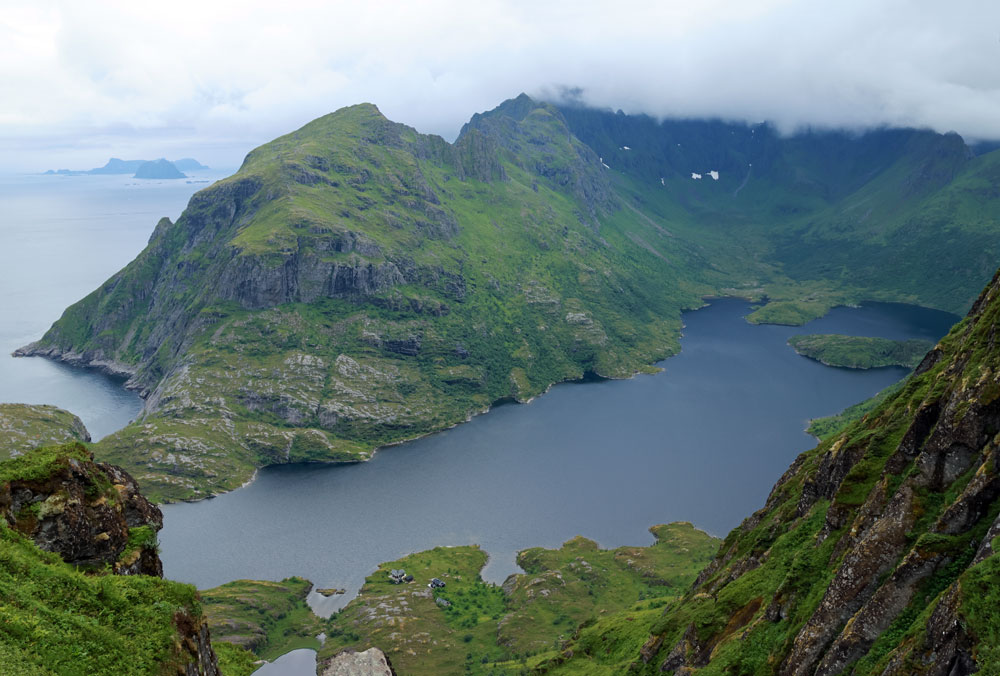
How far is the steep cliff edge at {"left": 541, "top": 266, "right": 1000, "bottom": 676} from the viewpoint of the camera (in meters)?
35.0

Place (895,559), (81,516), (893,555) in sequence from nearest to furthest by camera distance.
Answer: (81,516) < (895,559) < (893,555)

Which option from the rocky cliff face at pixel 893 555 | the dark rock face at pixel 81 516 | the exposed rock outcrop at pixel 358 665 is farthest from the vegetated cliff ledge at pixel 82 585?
the exposed rock outcrop at pixel 358 665

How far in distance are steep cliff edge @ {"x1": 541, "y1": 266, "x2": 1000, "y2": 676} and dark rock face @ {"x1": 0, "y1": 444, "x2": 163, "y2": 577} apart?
1816 inches

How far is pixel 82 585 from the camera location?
35062 mm

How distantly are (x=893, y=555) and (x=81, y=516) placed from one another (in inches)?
2061

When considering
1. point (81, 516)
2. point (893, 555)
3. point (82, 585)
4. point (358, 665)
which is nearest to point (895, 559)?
point (893, 555)

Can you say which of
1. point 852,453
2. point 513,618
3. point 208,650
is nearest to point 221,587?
point 513,618

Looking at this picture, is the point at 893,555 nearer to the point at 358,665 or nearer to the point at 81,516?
the point at 81,516

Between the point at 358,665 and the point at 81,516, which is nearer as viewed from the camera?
the point at 81,516

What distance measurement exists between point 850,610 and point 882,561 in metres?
4.03

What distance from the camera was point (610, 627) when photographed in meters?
110

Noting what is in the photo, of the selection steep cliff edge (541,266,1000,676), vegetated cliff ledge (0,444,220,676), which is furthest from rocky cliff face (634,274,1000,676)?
vegetated cliff ledge (0,444,220,676)

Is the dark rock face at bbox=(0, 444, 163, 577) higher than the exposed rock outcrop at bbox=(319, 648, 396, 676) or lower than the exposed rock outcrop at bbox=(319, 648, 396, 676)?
higher

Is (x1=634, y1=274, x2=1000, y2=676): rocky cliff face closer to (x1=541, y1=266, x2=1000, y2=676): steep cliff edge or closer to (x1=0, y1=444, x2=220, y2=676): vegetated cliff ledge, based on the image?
(x1=541, y1=266, x2=1000, y2=676): steep cliff edge
